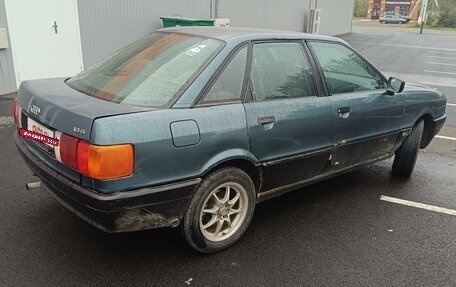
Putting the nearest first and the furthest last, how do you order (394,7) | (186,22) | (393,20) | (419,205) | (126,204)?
1. (126,204)
2. (419,205)
3. (186,22)
4. (393,20)
5. (394,7)

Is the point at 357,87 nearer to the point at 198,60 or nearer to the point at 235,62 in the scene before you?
the point at 235,62

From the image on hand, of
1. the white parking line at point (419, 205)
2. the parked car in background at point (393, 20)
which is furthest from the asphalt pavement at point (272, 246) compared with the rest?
the parked car in background at point (393, 20)

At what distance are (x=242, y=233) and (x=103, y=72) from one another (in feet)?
5.40

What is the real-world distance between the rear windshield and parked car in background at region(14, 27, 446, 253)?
0.04 ft

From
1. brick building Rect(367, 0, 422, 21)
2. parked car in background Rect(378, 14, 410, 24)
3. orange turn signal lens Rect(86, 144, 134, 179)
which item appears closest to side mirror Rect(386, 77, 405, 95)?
orange turn signal lens Rect(86, 144, 134, 179)

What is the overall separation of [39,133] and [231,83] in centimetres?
134

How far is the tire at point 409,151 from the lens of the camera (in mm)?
4629

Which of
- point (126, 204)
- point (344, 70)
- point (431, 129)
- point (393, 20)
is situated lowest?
point (393, 20)

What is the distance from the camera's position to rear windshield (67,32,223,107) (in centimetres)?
285

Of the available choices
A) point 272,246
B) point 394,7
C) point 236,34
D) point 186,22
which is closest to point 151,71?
point 236,34

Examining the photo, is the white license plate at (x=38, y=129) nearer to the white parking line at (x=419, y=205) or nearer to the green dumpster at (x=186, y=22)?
the white parking line at (x=419, y=205)

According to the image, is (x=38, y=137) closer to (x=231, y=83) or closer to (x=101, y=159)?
(x=101, y=159)

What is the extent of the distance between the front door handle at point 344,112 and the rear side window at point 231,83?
3.38 ft

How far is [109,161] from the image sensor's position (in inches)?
95.1
